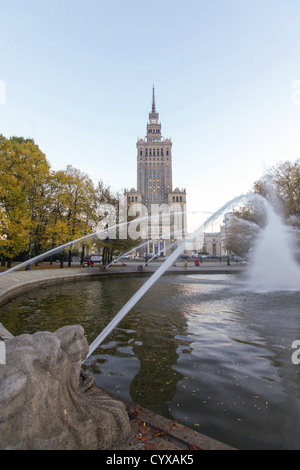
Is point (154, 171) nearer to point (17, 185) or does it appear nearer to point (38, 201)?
point (38, 201)

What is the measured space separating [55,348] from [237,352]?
15.3ft

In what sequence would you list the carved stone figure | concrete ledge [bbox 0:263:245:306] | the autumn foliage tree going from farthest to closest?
1. the autumn foliage tree
2. concrete ledge [bbox 0:263:245:306]
3. the carved stone figure

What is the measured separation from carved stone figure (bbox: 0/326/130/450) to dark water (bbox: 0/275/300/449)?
4.23 feet

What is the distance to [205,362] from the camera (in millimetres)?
5211

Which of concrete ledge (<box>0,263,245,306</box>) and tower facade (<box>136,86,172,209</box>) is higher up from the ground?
tower facade (<box>136,86,172,209</box>)

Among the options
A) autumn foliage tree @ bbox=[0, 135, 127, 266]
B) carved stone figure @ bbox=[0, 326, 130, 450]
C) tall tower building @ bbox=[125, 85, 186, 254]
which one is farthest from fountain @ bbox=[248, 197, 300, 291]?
tall tower building @ bbox=[125, 85, 186, 254]

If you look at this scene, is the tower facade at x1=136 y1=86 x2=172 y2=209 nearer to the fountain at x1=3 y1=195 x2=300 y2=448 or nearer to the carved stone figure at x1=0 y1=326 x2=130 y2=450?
the fountain at x1=3 y1=195 x2=300 y2=448

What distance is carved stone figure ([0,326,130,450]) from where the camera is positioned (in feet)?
6.49

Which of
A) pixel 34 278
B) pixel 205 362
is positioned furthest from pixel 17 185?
pixel 205 362

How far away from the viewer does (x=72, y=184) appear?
3247 cm

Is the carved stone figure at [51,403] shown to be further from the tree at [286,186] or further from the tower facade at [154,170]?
the tower facade at [154,170]

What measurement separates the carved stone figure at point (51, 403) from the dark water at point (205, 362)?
4.23 ft
